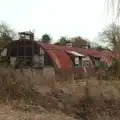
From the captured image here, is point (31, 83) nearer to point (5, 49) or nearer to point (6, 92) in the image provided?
point (6, 92)

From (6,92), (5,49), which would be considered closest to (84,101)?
(6,92)

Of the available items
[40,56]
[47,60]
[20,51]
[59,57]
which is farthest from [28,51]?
[59,57]

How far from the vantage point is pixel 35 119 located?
11.2m

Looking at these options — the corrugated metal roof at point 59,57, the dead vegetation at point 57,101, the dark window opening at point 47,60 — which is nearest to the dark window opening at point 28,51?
the corrugated metal roof at point 59,57

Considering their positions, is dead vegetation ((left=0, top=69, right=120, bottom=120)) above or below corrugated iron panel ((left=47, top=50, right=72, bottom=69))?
below

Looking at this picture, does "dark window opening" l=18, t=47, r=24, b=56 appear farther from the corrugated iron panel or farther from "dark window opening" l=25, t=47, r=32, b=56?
the corrugated iron panel

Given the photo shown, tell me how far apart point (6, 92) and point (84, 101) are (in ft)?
13.9

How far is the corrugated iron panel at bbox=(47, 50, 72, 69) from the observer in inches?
1538

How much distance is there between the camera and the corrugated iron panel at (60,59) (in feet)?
128

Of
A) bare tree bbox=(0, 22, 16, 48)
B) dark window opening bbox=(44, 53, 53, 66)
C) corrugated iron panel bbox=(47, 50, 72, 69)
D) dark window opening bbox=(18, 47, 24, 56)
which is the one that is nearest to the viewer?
corrugated iron panel bbox=(47, 50, 72, 69)

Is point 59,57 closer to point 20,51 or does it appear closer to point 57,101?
point 20,51

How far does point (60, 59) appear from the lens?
39.8m

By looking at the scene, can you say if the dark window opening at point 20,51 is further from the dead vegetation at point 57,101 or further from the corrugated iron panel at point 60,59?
the dead vegetation at point 57,101

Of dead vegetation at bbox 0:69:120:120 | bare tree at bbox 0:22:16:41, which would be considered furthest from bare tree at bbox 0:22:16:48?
dead vegetation at bbox 0:69:120:120
